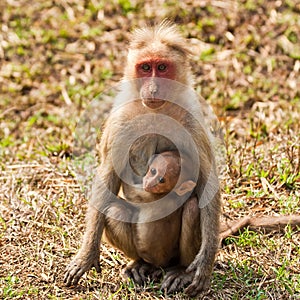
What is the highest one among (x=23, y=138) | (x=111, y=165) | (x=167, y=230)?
(x=111, y=165)

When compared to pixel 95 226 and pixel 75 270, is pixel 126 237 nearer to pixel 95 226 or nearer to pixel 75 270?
pixel 95 226

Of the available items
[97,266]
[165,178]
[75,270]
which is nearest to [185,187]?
[165,178]

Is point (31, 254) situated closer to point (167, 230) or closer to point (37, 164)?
point (167, 230)

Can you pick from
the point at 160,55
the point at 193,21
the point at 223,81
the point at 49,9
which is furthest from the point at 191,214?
the point at 49,9

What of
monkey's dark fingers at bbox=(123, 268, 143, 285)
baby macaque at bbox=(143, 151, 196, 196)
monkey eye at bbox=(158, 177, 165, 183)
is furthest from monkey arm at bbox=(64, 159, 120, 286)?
monkey eye at bbox=(158, 177, 165, 183)

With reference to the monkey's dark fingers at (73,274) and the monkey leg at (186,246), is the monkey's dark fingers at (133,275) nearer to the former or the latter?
the monkey leg at (186,246)

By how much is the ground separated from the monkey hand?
4.3 inches

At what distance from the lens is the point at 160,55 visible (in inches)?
214

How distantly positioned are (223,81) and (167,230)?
183 inches

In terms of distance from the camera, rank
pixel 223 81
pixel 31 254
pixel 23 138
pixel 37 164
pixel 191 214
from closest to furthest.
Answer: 1. pixel 191 214
2. pixel 31 254
3. pixel 37 164
4. pixel 23 138
5. pixel 223 81

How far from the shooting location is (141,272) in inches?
217

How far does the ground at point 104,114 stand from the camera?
18.2ft

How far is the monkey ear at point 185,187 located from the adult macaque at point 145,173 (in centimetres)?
7

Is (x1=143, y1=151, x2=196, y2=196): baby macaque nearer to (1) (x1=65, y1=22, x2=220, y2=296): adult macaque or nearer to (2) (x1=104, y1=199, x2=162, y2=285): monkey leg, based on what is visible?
(1) (x1=65, y1=22, x2=220, y2=296): adult macaque
